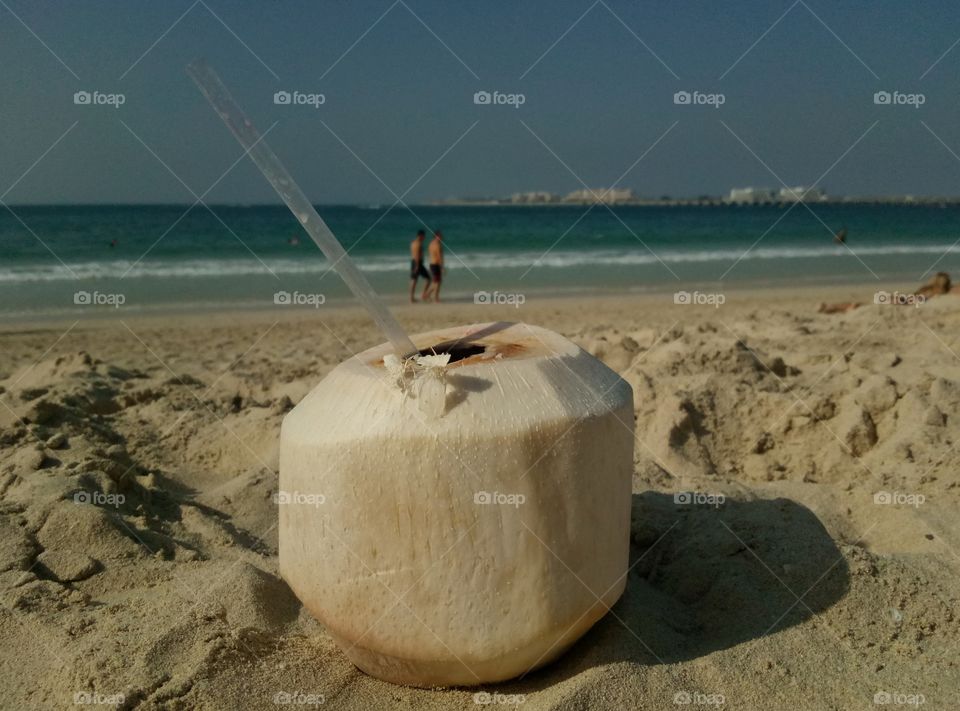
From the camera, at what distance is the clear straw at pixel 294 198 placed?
219cm

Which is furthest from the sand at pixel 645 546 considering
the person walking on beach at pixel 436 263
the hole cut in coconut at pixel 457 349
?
the person walking on beach at pixel 436 263

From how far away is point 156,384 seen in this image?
5789 millimetres

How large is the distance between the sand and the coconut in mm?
199

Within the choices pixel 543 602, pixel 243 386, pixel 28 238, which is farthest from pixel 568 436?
pixel 28 238

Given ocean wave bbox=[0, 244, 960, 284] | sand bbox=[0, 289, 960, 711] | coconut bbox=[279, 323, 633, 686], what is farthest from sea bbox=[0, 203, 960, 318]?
coconut bbox=[279, 323, 633, 686]

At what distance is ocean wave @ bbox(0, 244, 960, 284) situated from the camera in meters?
17.0

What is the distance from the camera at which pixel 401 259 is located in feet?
73.4

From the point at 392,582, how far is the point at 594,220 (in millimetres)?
38295

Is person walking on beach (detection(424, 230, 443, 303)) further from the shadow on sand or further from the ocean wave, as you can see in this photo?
the shadow on sand

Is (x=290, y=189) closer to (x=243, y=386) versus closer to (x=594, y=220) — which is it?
(x=243, y=386)

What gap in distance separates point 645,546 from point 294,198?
1982 mm

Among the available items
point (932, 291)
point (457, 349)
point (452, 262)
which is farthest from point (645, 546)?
point (452, 262)

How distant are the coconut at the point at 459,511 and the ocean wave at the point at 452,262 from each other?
15.0 m

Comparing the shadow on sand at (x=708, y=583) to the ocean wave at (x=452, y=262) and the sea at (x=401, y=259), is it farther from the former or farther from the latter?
A: the ocean wave at (x=452, y=262)
